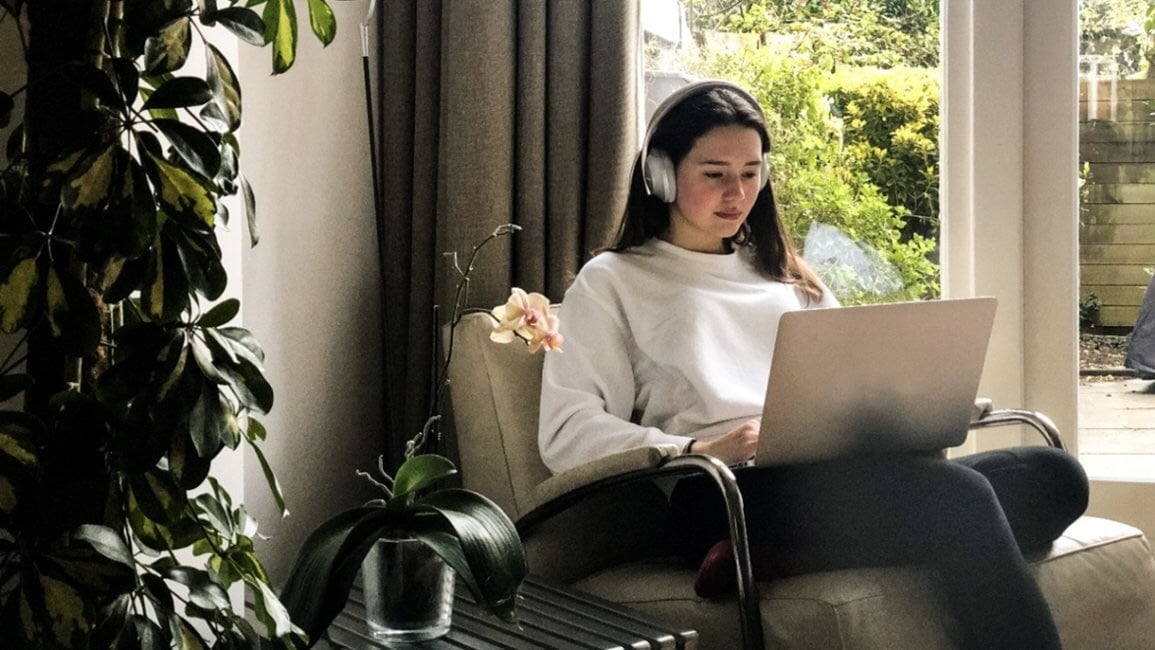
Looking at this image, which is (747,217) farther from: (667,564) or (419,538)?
(419,538)

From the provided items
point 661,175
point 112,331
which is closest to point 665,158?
point 661,175

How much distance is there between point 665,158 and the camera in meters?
2.42

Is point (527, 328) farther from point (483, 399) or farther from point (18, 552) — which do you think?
→ point (18, 552)

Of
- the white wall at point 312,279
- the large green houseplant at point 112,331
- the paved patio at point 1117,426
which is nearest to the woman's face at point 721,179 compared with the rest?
the white wall at point 312,279

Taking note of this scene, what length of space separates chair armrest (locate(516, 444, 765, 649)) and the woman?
12 centimetres

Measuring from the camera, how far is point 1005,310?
112 inches

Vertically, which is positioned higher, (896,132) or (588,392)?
(896,132)

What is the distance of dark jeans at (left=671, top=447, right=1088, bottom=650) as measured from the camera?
1813 mm

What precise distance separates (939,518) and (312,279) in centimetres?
134

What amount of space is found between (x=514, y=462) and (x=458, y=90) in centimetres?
84

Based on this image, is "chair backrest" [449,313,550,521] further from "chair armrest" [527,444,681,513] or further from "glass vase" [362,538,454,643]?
"glass vase" [362,538,454,643]

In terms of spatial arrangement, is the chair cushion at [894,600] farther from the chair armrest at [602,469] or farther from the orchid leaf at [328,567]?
the orchid leaf at [328,567]

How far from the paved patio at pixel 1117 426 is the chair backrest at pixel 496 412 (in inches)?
50.4

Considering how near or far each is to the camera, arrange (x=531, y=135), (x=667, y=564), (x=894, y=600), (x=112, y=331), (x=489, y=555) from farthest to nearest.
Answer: (x=531, y=135) → (x=667, y=564) → (x=894, y=600) → (x=489, y=555) → (x=112, y=331)
